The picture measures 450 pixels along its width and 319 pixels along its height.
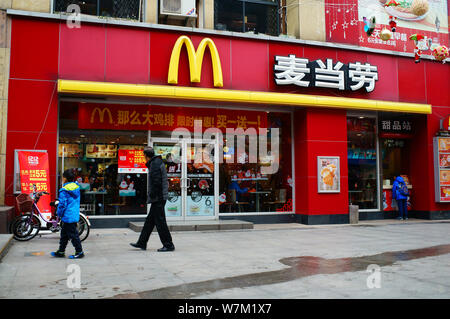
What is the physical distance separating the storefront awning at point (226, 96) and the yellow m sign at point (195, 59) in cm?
29

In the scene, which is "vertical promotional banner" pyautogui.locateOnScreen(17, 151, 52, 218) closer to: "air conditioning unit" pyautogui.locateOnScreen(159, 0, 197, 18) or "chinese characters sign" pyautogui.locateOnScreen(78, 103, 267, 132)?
"chinese characters sign" pyautogui.locateOnScreen(78, 103, 267, 132)

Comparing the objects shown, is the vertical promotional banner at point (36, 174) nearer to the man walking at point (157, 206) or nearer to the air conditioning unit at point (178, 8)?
the man walking at point (157, 206)

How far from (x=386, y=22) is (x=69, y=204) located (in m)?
12.6

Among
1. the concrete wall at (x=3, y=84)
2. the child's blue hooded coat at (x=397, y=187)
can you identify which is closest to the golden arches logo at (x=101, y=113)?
the concrete wall at (x=3, y=84)

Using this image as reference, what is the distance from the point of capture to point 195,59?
475 inches

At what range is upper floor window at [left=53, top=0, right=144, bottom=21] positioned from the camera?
1217 cm

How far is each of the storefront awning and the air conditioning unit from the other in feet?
7.96

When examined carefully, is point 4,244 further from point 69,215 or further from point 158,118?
point 158,118

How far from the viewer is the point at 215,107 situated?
43.1 feet

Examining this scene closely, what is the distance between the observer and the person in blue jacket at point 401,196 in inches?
577
